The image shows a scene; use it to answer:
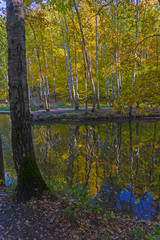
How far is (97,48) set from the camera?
19.1m

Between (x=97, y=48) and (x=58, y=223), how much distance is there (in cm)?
1912

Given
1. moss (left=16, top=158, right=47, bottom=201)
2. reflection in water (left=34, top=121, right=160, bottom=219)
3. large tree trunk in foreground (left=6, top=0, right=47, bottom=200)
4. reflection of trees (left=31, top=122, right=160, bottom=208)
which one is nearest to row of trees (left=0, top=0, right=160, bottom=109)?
large tree trunk in foreground (left=6, top=0, right=47, bottom=200)

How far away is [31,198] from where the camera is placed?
3318 mm

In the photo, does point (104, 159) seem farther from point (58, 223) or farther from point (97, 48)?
point (97, 48)

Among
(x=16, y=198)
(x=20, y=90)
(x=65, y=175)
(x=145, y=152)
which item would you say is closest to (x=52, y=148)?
(x=65, y=175)

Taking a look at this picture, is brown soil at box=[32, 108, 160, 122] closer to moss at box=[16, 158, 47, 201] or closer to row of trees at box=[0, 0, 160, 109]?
row of trees at box=[0, 0, 160, 109]

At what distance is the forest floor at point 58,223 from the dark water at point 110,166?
64 cm

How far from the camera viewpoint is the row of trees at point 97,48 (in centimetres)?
453

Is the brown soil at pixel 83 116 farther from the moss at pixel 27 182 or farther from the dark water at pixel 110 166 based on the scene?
the moss at pixel 27 182

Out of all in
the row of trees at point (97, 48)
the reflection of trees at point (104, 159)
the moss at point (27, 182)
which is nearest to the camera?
the moss at point (27, 182)

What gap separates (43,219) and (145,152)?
656cm

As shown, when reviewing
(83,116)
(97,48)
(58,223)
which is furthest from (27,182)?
(97,48)

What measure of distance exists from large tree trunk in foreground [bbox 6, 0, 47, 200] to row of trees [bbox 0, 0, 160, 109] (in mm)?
1798

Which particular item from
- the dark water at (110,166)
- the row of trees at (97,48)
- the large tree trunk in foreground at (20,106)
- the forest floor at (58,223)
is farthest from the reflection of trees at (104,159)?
the row of trees at (97,48)
